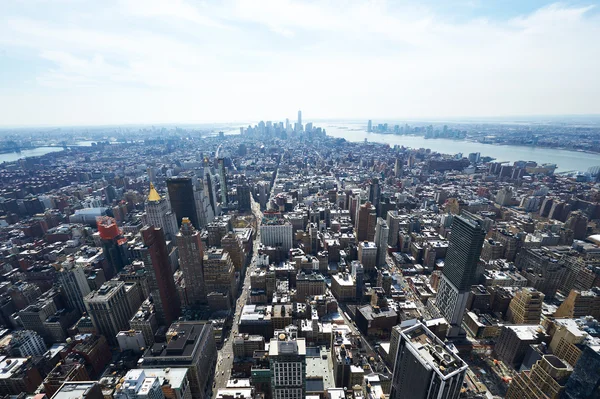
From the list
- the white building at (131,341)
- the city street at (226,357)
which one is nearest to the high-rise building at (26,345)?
the white building at (131,341)

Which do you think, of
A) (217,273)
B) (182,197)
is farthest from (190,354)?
(182,197)

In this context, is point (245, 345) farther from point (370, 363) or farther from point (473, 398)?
point (473, 398)

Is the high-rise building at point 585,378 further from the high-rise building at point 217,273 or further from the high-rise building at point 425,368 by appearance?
the high-rise building at point 217,273

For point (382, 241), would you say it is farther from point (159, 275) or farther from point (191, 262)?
point (159, 275)

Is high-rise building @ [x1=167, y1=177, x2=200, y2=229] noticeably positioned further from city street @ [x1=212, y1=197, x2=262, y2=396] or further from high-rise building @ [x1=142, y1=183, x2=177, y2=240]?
city street @ [x1=212, y1=197, x2=262, y2=396]

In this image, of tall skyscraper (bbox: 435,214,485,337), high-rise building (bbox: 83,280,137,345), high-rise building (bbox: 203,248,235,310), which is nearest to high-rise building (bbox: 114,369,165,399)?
high-rise building (bbox: 83,280,137,345)

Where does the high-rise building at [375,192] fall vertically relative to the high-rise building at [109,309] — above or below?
above
